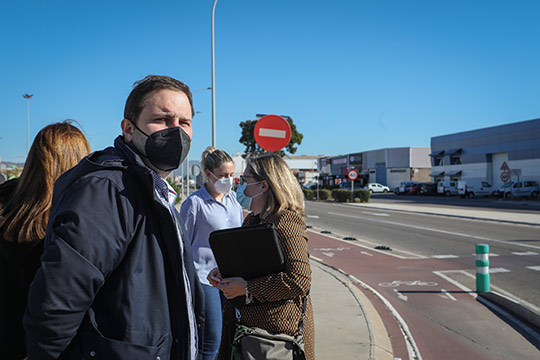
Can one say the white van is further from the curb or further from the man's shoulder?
the man's shoulder

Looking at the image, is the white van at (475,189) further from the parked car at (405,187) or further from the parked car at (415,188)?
the parked car at (405,187)

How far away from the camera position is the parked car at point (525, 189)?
3906 cm

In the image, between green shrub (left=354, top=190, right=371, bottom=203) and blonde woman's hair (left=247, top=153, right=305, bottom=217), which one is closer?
blonde woman's hair (left=247, top=153, right=305, bottom=217)

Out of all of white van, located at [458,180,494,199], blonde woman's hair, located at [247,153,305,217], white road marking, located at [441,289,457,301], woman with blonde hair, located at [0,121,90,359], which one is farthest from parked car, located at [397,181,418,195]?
woman with blonde hair, located at [0,121,90,359]

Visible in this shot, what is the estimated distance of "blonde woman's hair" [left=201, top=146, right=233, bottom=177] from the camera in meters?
4.12

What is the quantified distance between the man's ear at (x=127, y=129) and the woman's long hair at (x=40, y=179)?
2.17 feet

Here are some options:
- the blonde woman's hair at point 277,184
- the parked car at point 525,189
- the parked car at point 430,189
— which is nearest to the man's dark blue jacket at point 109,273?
the blonde woman's hair at point 277,184

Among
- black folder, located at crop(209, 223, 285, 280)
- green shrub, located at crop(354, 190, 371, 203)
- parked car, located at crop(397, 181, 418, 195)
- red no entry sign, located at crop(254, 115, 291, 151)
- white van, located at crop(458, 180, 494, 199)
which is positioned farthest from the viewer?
parked car, located at crop(397, 181, 418, 195)

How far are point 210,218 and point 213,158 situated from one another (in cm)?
73

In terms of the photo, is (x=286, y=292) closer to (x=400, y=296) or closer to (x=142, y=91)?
(x=142, y=91)

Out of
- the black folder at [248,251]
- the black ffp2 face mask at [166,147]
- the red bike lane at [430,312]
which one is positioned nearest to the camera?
the black ffp2 face mask at [166,147]

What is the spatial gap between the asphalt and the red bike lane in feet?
0.62

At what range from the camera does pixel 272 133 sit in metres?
5.80

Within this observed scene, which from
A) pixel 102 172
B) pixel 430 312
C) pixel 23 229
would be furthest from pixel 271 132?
pixel 102 172
